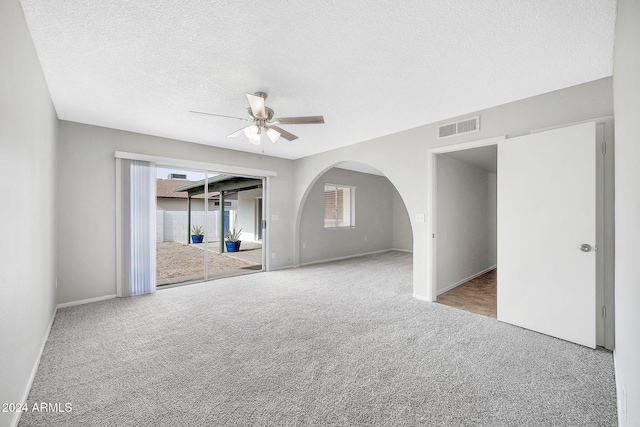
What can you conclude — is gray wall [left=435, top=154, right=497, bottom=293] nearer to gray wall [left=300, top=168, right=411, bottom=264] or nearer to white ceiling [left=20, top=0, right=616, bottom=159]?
white ceiling [left=20, top=0, right=616, bottom=159]

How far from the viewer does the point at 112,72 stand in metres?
2.37

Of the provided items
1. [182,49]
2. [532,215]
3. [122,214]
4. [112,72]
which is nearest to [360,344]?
[532,215]

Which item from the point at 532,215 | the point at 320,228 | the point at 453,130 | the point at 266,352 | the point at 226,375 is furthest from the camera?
the point at 320,228

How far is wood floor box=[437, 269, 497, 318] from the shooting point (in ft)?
11.3

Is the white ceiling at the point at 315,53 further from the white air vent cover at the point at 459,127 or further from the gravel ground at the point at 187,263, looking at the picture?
the gravel ground at the point at 187,263

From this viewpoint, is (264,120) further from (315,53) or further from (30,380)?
(30,380)

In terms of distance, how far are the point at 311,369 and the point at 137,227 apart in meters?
3.52

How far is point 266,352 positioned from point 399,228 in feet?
22.7

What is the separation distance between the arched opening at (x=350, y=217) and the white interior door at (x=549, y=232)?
3377 mm

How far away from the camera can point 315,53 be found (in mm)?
2076

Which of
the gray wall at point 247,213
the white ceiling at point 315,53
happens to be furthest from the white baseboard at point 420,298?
→ the gray wall at point 247,213

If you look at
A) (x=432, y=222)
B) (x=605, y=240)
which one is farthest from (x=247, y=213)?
(x=605, y=240)

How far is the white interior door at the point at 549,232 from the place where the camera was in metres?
2.41

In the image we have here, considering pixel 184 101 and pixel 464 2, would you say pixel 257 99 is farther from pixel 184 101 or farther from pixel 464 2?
pixel 464 2
